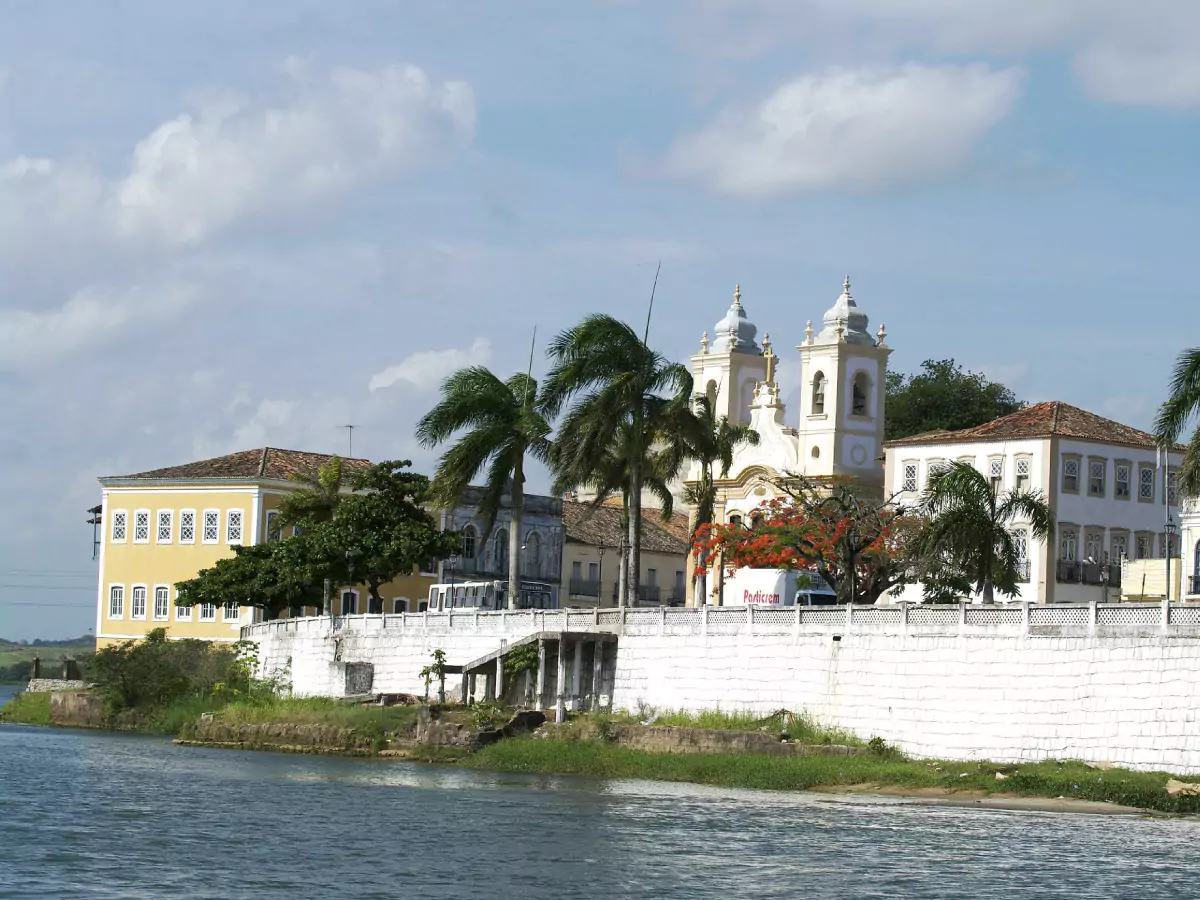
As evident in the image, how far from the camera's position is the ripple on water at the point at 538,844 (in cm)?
3050

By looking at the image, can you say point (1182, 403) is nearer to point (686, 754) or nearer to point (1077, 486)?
point (686, 754)

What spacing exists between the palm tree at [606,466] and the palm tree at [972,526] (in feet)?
32.4

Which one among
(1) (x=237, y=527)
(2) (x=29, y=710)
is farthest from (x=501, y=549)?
(2) (x=29, y=710)

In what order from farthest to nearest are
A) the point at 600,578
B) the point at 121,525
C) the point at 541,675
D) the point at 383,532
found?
1. the point at 600,578
2. the point at 121,525
3. the point at 383,532
4. the point at 541,675

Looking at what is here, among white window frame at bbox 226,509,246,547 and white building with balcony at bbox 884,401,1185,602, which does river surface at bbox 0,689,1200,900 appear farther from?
white window frame at bbox 226,509,246,547

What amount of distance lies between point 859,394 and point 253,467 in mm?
25942

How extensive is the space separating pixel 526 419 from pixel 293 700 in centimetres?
1209

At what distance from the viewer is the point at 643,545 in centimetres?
9919

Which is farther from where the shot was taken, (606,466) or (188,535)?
(188,535)

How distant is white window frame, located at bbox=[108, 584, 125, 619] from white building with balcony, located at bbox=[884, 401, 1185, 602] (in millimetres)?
33146

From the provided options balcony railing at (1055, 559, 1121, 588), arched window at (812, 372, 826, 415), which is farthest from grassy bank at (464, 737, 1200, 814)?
arched window at (812, 372, 826, 415)

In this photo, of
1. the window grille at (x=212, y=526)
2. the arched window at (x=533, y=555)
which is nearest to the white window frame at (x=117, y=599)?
the window grille at (x=212, y=526)

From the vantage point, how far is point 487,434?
6200 centimetres

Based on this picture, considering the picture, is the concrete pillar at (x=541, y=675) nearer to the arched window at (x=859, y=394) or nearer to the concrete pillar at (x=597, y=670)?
the concrete pillar at (x=597, y=670)
